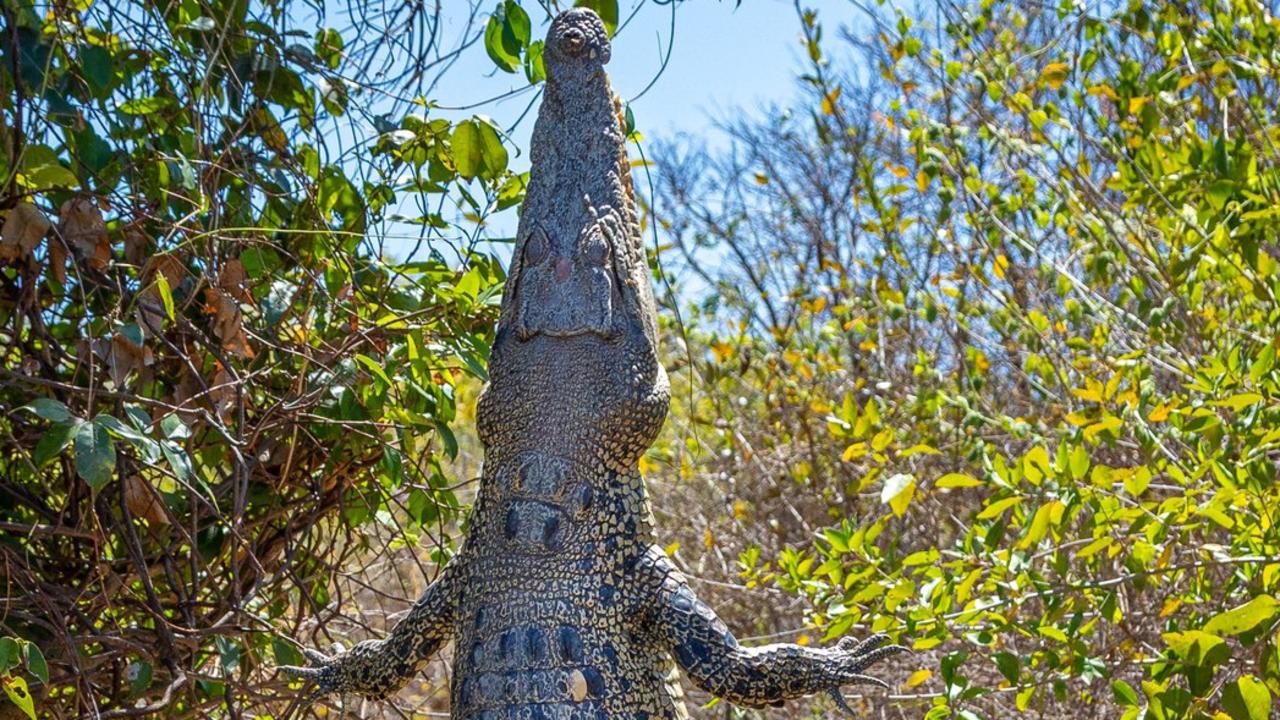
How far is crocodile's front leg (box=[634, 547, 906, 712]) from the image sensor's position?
218cm

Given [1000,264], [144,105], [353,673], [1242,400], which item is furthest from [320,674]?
[1000,264]

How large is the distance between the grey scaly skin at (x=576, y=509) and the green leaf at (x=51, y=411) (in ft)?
2.27

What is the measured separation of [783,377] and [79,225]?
3.48 meters

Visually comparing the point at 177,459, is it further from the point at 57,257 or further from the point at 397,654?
the point at 397,654

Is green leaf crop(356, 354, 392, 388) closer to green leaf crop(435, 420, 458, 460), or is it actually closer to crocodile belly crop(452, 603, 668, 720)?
green leaf crop(435, 420, 458, 460)

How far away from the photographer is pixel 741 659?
2.19 metres

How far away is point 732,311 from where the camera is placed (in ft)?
21.7

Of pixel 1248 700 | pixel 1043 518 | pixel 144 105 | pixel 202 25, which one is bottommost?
pixel 1248 700

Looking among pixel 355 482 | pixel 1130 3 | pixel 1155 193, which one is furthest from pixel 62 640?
pixel 1130 3

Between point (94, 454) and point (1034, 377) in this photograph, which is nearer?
point (94, 454)

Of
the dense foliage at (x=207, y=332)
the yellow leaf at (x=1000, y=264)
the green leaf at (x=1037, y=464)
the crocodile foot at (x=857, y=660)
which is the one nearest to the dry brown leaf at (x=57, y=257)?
the dense foliage at (x=207, y=332)

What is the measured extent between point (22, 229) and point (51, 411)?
456mm

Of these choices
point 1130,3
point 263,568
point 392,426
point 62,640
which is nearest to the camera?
point 62,640

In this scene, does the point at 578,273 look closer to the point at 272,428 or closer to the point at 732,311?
the point at 272,428
